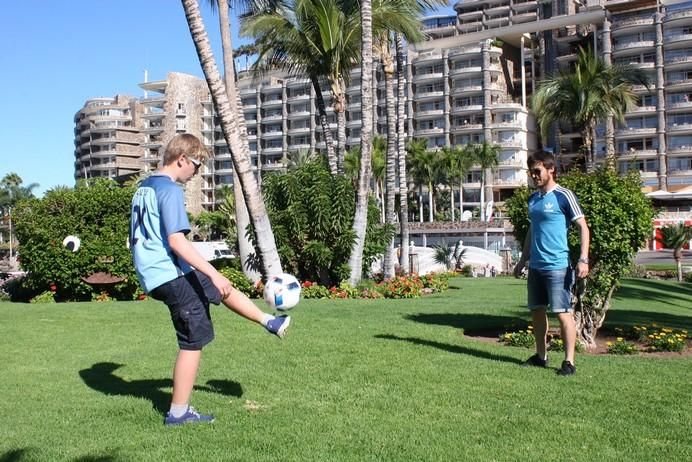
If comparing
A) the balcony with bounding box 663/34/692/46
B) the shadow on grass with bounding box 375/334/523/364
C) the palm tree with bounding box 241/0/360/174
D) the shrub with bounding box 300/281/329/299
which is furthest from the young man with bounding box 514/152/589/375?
the balcony with bounding box 663/34/692/46

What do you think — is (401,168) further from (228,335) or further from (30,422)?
(30,422)

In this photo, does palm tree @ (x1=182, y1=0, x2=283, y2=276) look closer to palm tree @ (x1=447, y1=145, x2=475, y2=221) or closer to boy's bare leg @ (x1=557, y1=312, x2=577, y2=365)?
boy's bare leg @ (x1=557, y1=312, x2=577, y2=365)

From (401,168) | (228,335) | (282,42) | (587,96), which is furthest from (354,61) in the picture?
(228,335)

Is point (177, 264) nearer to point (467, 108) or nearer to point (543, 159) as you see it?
point (543, 159)

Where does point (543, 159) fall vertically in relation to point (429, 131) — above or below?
below

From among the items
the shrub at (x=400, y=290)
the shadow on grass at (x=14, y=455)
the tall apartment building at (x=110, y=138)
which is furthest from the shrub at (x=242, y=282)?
the tall apartment building at (x=110, y=138)

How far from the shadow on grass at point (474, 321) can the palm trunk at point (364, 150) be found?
20.1 feet

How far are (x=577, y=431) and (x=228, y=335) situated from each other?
4.96m

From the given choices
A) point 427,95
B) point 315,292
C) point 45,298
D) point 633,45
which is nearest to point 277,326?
point 315,292

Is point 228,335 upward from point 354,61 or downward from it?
downward

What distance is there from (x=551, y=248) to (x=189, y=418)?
3511 mm

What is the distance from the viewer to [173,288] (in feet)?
15.3

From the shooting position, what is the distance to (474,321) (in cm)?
1003

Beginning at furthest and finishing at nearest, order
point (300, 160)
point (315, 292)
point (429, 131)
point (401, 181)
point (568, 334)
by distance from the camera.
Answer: point (429, 131) < point (300, 160) < point (401, 181) < point (315, 292) < point (568, 334)
